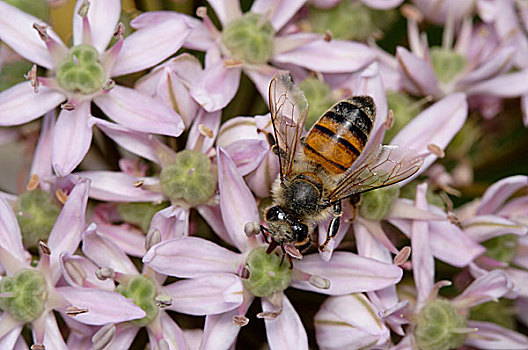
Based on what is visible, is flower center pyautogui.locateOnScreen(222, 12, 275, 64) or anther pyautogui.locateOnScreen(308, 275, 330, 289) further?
flower center pyautogui.locateOnScreen(222, 12, 275, 64)

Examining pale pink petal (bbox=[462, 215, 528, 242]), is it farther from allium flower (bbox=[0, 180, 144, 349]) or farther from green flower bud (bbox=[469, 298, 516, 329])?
allium flower (bbox=[0, 180, 144, 349])

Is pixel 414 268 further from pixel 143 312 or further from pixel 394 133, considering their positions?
pixel 143 312

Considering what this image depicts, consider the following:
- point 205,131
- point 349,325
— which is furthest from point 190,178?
point 349,325

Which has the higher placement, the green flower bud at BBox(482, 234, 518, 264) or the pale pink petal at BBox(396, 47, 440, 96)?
the pale pink petal at BBox(396, 47, 440, 96)

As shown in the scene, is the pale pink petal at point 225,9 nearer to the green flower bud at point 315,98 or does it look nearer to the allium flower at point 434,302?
the green flower bud at point 315,98

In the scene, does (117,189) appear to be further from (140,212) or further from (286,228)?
(286,228)

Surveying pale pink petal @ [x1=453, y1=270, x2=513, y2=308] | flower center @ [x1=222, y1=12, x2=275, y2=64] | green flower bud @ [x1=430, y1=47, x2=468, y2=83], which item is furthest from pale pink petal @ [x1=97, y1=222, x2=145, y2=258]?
green flower bud @ [x1=430, y1=47, x2=468, y2=83]

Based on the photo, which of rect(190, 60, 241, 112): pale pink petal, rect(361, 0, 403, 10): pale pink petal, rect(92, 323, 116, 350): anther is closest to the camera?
rect(92, 323, 116, 350): anther

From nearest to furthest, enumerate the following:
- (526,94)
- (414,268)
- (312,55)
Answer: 1. (414,268)
2. (312,55)
3. (526,94)

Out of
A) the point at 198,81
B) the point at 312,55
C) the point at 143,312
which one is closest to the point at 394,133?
the point at 312,55
